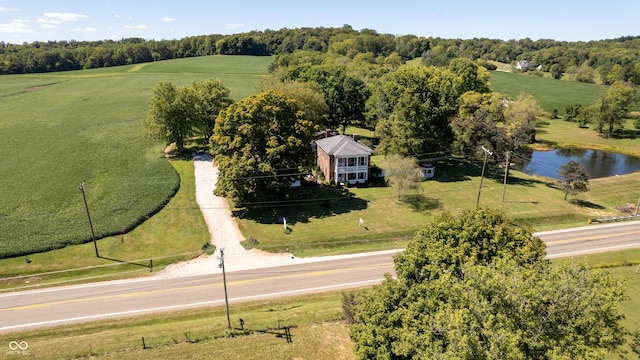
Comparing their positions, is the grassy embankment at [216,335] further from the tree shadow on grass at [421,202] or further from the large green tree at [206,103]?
the large green tree at [206,103]

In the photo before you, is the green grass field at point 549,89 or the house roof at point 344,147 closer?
the house roof at point 344,147

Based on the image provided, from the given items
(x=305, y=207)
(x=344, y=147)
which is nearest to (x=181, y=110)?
(x=344, y=147)

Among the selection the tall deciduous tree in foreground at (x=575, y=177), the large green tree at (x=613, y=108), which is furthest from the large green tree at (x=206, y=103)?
the large green tree at (x=613, y=108)

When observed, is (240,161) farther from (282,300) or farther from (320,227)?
(282,300)

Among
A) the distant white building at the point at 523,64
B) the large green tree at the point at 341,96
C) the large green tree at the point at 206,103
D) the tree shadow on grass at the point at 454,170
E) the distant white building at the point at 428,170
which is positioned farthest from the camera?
the distant white building at the point at 523,64

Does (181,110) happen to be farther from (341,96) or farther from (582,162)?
(582,162)

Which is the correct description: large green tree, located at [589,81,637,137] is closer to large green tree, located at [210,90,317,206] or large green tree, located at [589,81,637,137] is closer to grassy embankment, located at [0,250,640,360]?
grassy embankment, located at [0,250,640,360]

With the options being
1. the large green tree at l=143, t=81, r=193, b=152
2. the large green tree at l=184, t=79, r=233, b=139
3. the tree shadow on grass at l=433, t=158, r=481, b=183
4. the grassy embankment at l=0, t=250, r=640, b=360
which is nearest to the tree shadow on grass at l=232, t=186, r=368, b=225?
the grassy embankment at l=0, t=250, r=640, b=360

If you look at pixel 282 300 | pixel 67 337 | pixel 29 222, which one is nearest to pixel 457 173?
pixel 282 300
